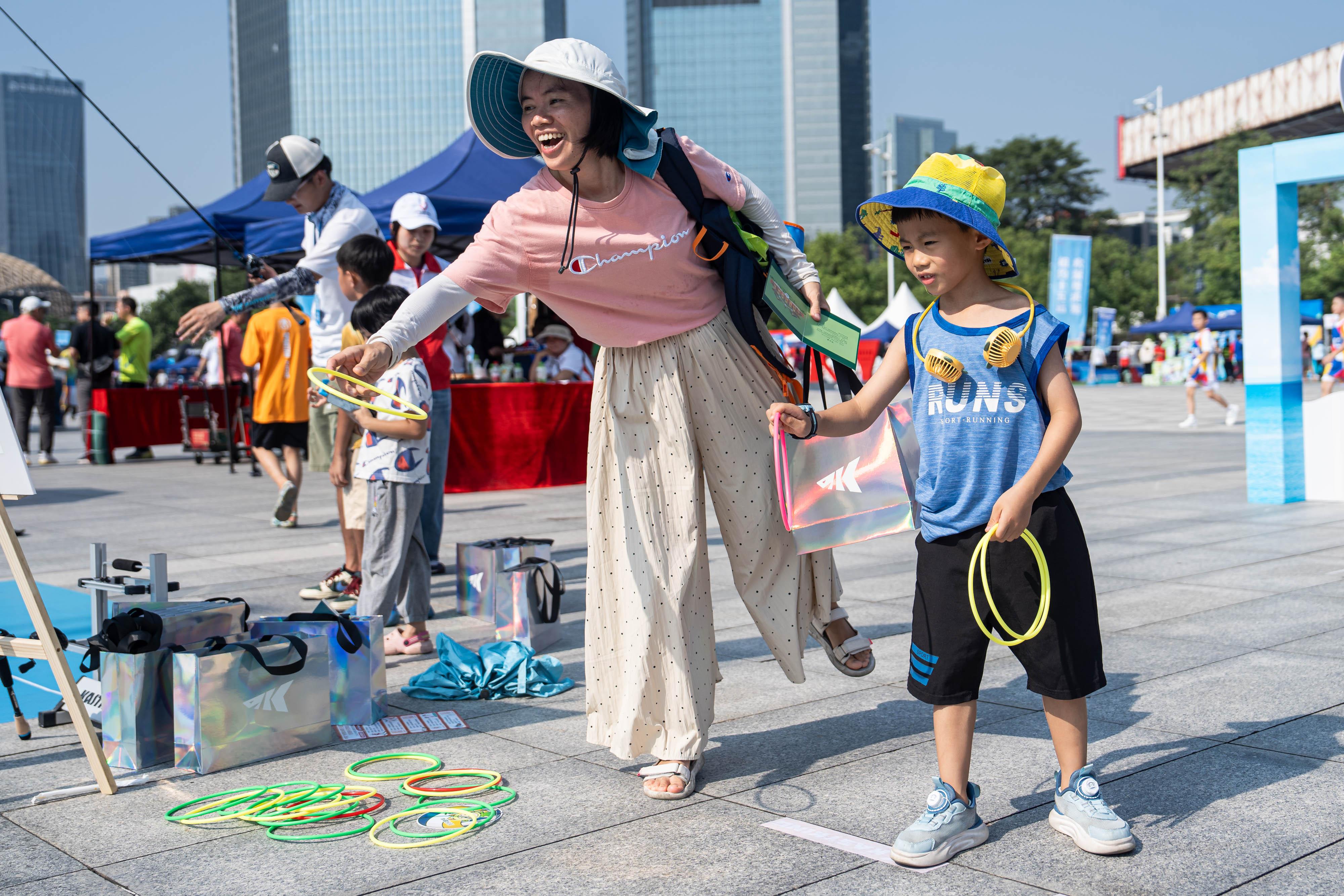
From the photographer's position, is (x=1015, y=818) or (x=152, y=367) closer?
(x=1015, y=818)

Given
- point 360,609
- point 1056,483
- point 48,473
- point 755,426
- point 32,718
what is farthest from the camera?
point 48,473

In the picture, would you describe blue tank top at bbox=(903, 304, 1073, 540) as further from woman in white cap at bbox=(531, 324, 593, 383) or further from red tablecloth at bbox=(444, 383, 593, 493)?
woman in white cap at bbox=(531, 324, 593, 383)

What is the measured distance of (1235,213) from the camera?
48.5m

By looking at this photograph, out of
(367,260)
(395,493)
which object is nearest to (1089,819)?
(395,493)

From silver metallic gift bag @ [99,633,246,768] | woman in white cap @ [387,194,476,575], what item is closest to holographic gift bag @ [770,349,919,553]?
silver metallic gift bag @ [99,633,246,768]

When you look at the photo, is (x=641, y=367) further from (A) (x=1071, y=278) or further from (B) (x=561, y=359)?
(A) (x=1071, y=278)

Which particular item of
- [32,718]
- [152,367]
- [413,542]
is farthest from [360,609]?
[152,367]

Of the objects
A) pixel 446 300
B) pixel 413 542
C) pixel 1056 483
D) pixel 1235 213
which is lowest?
pixel 413 542

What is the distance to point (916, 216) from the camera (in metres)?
2.65

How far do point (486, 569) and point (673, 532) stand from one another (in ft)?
6.37

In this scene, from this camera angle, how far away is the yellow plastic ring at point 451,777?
3.00m

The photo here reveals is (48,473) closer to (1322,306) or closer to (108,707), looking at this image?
(108,707)

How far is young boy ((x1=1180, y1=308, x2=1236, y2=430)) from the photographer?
17.4 metres

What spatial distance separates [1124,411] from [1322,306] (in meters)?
22.2
